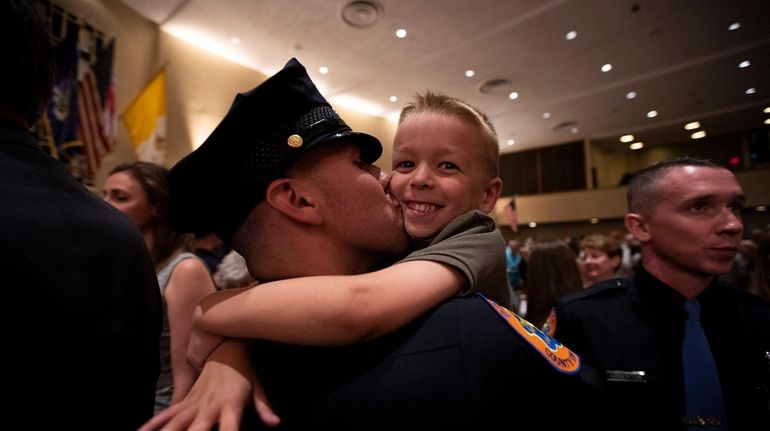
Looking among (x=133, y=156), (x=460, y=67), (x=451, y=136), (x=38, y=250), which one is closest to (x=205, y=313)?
(x=38, y=250)

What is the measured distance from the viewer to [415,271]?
84 centimetres

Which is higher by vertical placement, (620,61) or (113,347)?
(620,61)

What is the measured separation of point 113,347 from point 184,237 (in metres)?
1.69

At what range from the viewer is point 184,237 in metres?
2.36

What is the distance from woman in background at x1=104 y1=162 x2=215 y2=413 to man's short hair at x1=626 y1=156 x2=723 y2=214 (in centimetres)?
209

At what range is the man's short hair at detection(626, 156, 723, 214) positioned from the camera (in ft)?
5.87

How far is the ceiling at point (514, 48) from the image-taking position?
7.01 m

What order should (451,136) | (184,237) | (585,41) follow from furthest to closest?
(585,41)
(184,237)
(451,136)

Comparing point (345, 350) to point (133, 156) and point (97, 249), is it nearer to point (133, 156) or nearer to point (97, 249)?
point (97, 249)

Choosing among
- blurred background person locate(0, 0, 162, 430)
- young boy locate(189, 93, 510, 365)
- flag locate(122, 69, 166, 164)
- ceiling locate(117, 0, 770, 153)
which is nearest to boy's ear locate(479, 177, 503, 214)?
young boy locate(189, 93, 510, 365)

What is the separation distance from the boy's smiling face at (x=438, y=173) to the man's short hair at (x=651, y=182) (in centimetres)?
93

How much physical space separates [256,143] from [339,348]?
48 centimetres

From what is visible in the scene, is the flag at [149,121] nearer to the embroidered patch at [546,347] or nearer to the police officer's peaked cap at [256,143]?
the police officer's peaked cap at [256,143]

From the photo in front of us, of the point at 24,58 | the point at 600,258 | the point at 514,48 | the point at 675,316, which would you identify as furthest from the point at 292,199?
the point at 514,48
